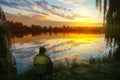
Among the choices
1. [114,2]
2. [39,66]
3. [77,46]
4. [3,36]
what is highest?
[114,2]

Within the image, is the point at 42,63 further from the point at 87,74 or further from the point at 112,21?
the point at 112,21

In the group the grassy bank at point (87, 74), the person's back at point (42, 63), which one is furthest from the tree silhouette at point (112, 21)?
the person's back at point (42, 63)

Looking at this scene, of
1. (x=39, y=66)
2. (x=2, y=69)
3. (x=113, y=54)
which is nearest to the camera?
(x=39, y=66)

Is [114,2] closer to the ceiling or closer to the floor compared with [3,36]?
closer to the ceiling

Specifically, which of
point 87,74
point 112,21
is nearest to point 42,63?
point 87,74

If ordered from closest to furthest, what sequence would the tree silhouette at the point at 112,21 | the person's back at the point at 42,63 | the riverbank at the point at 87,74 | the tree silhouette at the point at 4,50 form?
the person's back at the point at 42,63
the riverbank at the point at 87,74
the tree silhouette at the point at 4,50
the tree silhouette at the point at 112,21

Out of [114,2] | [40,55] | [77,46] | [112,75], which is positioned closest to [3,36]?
[40,55]

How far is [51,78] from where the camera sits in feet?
30.7

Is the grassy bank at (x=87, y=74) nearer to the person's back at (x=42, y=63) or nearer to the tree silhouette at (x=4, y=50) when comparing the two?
the person's back at (x=42, y=63)

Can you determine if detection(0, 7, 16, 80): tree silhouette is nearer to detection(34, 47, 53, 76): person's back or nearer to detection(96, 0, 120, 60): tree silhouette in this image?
detection(34, 47, 53, 76): person's back

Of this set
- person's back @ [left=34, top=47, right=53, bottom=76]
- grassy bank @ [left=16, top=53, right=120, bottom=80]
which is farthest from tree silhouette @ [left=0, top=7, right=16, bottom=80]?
person's back @ [left=34, top=47, right=53, bottom=76]

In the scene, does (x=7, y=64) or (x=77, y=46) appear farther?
(x=77, y=46)

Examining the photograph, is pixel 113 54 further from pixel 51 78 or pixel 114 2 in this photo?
pixel 51 78

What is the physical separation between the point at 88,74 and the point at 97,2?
3498 mm
